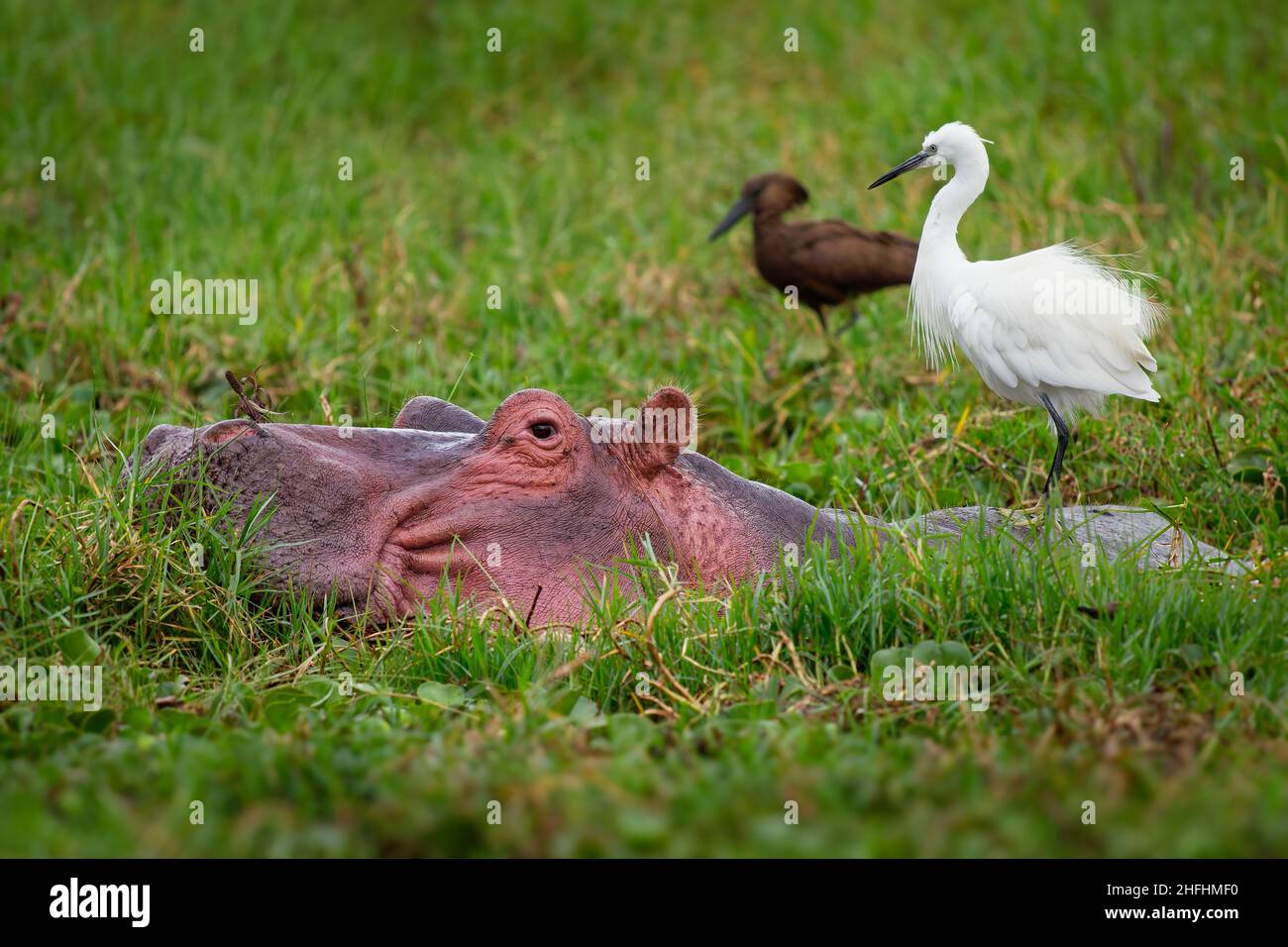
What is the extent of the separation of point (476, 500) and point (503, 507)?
0.07 m

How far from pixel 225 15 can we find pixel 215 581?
24.8 feet

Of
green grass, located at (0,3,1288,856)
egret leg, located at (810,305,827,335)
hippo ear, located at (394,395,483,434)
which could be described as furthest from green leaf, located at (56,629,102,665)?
egret leg, located at (810,305,827,335)

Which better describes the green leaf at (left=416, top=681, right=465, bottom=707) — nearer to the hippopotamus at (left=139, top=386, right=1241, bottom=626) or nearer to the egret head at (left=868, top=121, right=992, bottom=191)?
the hippopotamus at (left=139, top=386, right=1241, bottom=626)

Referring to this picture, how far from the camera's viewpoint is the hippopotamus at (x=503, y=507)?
12.3ft

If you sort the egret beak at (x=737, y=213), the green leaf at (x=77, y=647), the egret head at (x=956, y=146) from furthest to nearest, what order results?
the egret beak at (x=737, y=213) → the egret head at (x=956, y=146) → the green leaf at (x=77, y=647)

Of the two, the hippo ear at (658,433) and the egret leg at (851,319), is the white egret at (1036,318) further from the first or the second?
the egret leg at (851,319)

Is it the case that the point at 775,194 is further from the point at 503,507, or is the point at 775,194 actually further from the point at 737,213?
the point at 503,507

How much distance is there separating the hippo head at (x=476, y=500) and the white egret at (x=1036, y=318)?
1007 millimetres

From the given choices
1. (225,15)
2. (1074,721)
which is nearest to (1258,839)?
(1074,721)

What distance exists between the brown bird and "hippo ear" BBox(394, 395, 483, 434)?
7.78ft

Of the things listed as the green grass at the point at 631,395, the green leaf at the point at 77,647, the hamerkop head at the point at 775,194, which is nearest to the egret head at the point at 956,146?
the green grass at the point at 631,395

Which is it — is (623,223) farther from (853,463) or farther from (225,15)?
(225,15)

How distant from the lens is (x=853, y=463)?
5.34m

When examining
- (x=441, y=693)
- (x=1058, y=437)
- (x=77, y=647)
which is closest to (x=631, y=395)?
(x=1058, y=437)
